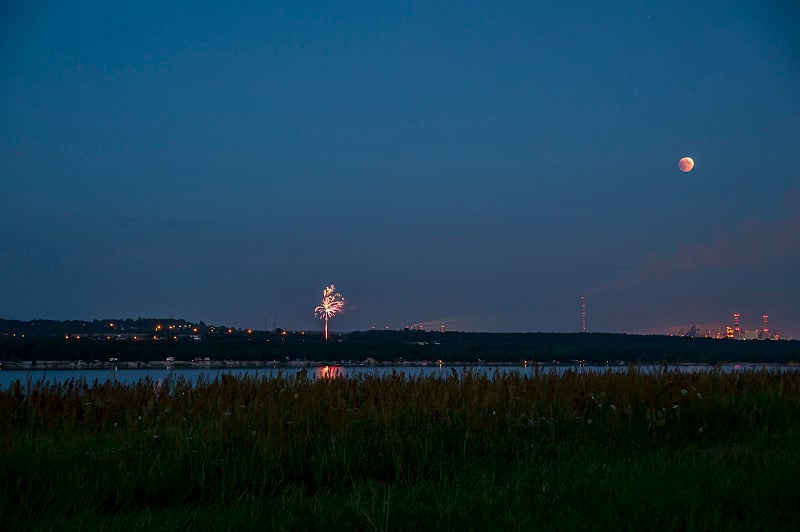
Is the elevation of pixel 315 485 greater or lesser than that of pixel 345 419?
lesser

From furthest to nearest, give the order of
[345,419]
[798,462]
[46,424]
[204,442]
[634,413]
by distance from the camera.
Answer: [634,413] → [46,424] → [345,419] → [204,442] → [798,462]

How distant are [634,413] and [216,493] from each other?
725cm

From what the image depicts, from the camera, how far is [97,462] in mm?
7164

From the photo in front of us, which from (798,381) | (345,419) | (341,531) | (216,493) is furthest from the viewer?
(798,381)

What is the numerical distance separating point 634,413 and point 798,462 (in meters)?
3.69

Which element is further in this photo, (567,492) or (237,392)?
(237,392)

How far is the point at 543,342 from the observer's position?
96688 mm

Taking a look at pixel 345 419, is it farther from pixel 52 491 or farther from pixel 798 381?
pixel 798 381

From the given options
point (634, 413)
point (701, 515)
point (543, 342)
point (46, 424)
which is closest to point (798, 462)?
point (701, 515)

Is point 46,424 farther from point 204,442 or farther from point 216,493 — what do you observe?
point 216,493

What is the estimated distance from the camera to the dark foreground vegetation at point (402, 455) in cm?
562

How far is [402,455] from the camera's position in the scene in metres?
8.26

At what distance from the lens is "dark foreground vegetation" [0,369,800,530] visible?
5.62 meters

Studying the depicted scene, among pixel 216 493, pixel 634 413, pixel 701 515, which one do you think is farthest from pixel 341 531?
pixel 634 413
